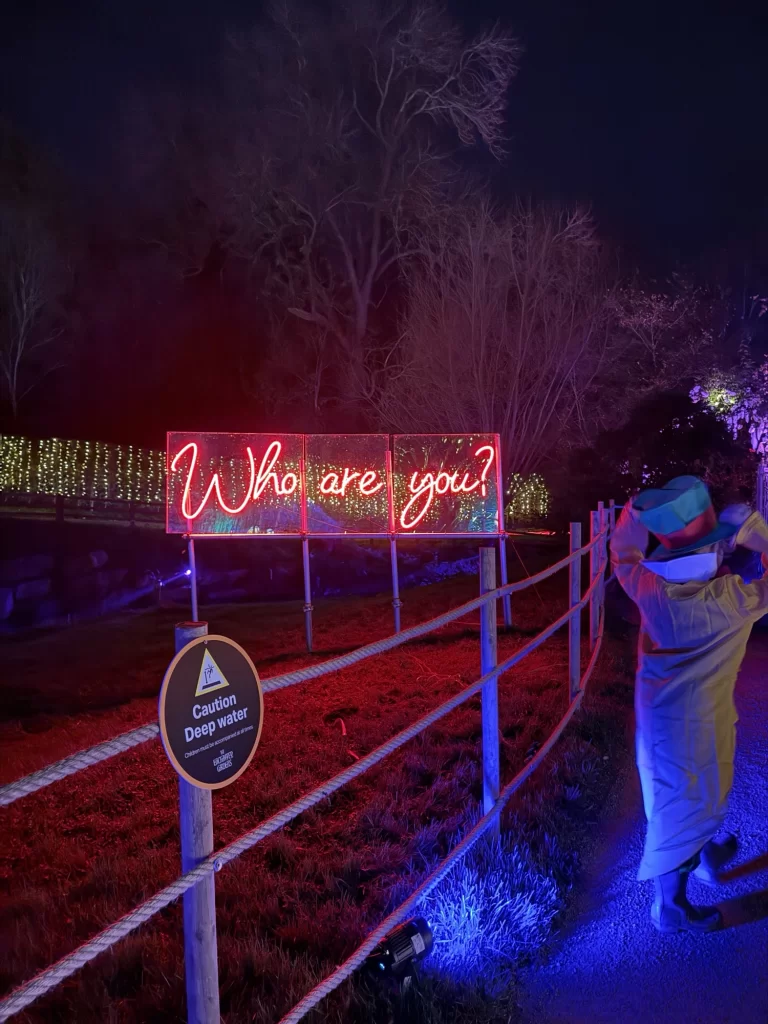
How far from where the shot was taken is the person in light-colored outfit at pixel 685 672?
316cm

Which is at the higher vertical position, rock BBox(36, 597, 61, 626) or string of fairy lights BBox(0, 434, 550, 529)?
string of fairy lights BBox(0, 434, 550, 529)

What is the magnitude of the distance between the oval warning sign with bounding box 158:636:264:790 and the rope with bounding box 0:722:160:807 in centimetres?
6

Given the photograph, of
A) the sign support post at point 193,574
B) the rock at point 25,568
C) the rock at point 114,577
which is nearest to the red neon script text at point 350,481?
the sign support post at point 193,574

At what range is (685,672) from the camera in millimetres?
3244

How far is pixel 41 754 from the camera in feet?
21.0

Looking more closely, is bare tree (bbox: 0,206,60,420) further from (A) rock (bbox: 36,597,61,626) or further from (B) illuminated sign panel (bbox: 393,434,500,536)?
(B) illuminated sign panel (bbox: 393,434,500,536)

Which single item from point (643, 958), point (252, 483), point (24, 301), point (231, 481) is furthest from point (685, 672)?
point (24, 301)

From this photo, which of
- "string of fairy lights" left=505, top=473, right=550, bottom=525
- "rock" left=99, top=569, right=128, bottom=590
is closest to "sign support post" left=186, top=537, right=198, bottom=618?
"rock" left=99, top=569, right=128, bottom=590

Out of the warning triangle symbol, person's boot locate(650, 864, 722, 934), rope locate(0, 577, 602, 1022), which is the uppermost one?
the warning triangle symbol

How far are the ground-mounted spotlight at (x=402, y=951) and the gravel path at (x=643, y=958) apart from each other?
0.40 meters

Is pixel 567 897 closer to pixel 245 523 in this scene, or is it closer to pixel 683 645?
pixel 683 645

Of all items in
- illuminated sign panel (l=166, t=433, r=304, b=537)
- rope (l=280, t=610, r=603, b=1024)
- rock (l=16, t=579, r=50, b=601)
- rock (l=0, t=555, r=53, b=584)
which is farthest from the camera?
rock (l=0, t=555, r=53, b=584)

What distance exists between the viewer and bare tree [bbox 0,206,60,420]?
117 feet

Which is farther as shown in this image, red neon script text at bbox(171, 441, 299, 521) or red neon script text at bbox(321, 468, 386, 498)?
red neon script text at bbox(321, 468, 386, 498)
